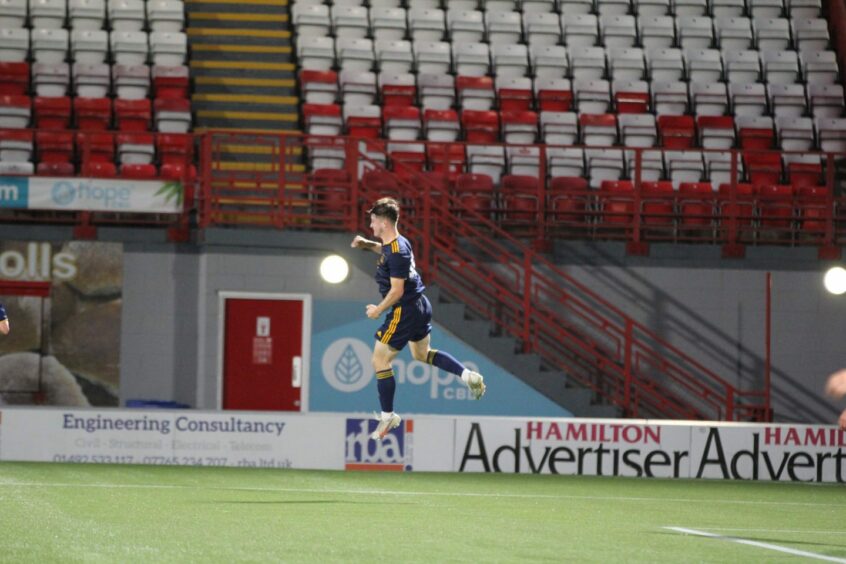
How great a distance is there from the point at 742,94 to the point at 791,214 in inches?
151

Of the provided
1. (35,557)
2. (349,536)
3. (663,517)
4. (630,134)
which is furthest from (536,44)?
(35,557)

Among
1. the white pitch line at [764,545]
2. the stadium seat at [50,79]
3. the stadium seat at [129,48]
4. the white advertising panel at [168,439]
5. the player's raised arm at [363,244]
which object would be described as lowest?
the white pitch line at [764,545]

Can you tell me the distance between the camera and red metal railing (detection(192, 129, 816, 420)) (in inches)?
725

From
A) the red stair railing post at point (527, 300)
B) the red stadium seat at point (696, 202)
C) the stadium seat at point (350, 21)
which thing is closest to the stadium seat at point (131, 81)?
the stadium seat at point (350, 21)

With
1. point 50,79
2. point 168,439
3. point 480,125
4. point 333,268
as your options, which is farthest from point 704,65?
point 168,439

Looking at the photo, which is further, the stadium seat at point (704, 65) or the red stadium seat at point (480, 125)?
the stadium seat at point (704, 65)

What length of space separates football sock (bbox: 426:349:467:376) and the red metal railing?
5.71 meters

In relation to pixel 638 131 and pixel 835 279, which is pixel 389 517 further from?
pixel 638 131

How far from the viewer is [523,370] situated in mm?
18453

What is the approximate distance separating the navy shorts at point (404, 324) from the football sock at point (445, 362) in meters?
0.21

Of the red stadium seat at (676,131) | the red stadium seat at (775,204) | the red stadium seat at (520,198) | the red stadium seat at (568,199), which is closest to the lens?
the red stadium seat at (775,204)

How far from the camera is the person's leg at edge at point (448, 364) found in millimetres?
12055

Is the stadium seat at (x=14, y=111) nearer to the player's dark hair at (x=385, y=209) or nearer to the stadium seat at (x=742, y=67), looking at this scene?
the player's dark hair at (x=385, y=209)

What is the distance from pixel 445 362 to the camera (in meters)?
12.3
